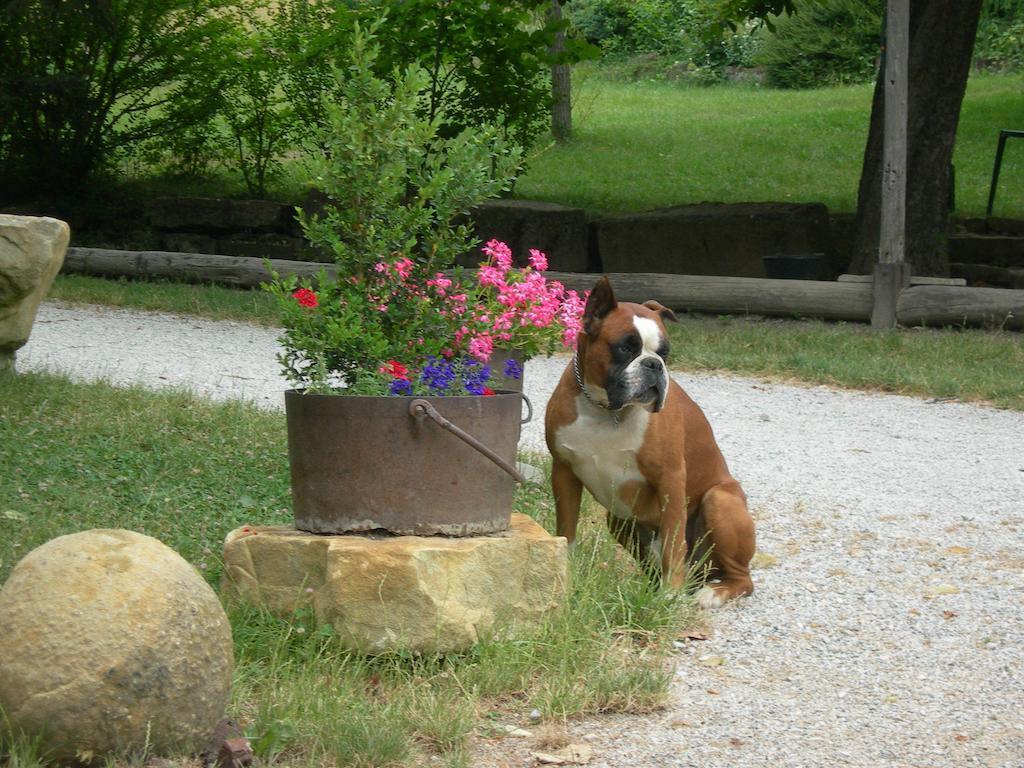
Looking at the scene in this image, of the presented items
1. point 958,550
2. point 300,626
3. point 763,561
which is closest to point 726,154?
point 958,550

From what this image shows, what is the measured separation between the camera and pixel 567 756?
3.47m

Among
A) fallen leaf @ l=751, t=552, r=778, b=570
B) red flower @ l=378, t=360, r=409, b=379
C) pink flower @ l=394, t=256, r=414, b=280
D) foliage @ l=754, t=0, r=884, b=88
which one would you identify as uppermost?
foliage @ l=754, t=0, r=884, b=88

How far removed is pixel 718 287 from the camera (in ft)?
40.4

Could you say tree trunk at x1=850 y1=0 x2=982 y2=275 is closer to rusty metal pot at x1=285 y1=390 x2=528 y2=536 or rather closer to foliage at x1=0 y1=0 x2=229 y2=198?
foliage at x1=0 y1=0 x2=229 y2=198

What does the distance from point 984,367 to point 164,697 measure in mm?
8271

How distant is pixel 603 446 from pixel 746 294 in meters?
7.95

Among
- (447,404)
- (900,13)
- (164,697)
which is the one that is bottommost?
(164,697)

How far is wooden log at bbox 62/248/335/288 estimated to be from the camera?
13648mm

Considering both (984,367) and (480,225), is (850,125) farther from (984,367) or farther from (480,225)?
(984,367)

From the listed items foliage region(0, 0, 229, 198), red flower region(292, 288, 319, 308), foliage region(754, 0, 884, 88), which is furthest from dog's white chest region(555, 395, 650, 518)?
foliage region(754, 0, 884, 88)

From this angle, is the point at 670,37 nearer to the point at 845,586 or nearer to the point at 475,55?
the point at 475,55

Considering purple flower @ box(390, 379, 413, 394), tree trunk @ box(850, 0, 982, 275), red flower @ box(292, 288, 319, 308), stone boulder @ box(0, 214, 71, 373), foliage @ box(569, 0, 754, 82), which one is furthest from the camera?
foliage @ box(569, 0, 754, 82)

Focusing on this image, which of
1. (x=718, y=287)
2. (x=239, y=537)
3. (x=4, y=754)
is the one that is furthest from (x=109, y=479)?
(x=718, y=287)

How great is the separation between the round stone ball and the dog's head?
1709 mm
